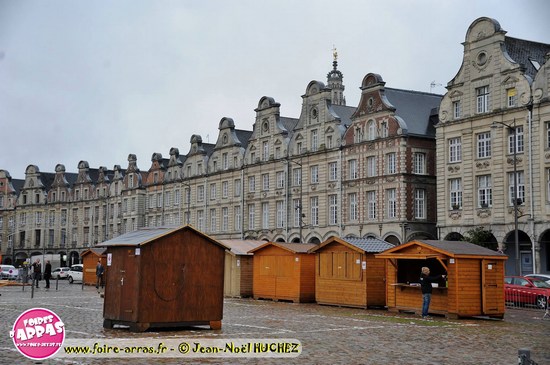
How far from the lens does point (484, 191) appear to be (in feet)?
152

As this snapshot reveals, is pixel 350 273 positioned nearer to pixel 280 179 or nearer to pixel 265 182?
pixel 280 179

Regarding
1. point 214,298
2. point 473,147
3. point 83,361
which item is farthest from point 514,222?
point 83,361

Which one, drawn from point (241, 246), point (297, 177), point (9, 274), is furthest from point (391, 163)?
point (9, 274)

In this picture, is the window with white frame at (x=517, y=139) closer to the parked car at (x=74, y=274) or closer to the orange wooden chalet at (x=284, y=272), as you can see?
the orange wooden chalet at (x=284, y=272)

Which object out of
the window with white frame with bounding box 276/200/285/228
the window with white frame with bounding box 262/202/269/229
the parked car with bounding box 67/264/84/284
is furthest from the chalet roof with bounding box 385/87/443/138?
the parked car with bounding box 67/264/84/284

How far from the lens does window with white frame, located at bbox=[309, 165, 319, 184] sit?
197 feet

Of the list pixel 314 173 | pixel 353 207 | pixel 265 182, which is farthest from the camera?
pixel 265 182

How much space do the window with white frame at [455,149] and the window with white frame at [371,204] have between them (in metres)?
7.16

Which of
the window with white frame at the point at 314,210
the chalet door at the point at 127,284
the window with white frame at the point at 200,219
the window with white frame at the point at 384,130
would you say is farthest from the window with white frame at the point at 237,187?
the chalet door at the point at 127,284

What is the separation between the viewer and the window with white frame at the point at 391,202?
52375 millimetres

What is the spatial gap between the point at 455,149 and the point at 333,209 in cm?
1231

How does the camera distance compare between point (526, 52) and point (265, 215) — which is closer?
point (526, 52)

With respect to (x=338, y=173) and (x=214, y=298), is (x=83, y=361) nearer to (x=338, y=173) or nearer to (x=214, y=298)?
(x=214, y=298)

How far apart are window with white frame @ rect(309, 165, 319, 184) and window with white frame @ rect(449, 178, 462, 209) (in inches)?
534
